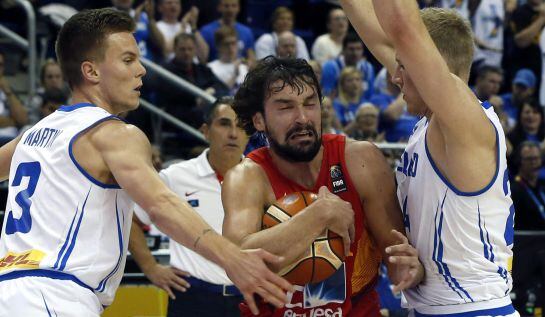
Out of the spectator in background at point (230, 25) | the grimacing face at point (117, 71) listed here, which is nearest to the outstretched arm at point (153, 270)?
the grimacing face at point (117, 71)

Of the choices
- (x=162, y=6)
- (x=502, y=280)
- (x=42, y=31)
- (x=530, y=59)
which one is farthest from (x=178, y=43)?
(x=502, y=280)

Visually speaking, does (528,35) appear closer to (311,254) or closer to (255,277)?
(311,254)

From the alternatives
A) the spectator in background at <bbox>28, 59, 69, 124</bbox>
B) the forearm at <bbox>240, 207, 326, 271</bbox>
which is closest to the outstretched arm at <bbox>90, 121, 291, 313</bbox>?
the forearm at <bbox>240, 207, 326, 271</bbox>

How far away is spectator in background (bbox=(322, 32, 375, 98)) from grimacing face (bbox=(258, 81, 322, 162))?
6742 mm

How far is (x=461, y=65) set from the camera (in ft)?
13.9

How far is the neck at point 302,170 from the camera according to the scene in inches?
183

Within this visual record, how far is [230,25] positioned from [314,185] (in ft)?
24.7

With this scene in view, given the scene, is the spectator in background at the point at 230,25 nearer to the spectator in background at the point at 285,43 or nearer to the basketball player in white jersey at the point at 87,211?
the spectator in background at the point at 285,43

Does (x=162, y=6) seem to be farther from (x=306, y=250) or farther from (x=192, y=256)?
(x=306, y=250)

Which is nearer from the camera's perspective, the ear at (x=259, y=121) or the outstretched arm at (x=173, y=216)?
the outstretched arm at (x=173, y=216)

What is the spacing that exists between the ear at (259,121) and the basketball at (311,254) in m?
0.57

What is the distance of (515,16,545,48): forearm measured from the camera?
13062 mm

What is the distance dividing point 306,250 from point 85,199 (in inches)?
40.9

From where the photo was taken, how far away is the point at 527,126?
457 inches
